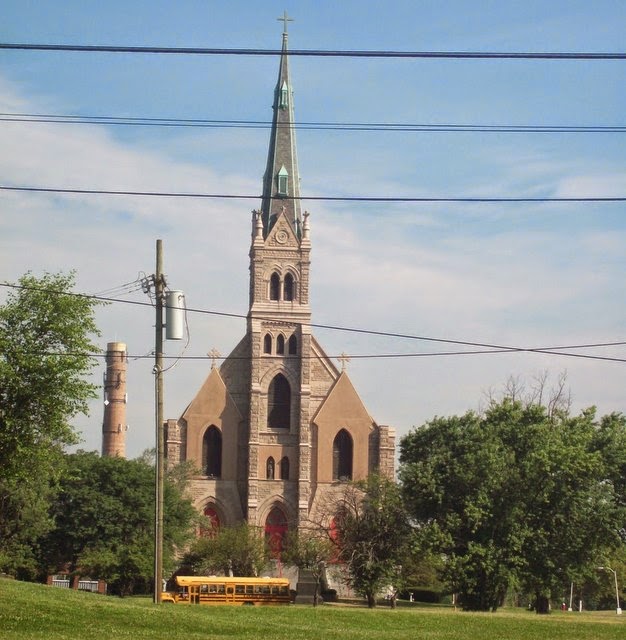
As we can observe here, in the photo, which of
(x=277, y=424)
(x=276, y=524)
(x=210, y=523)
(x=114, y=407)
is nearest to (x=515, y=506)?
(x=210, y=523)

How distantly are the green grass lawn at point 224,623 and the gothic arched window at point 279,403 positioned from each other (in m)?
46.7

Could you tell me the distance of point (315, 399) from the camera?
3118 inches

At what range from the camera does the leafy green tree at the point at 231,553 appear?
65250 millimetres

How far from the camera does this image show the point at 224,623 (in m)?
25.6

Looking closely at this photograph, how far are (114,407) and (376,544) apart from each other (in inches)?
1883

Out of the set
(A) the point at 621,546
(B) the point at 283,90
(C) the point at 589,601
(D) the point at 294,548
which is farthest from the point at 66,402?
(C) the point at 589,601

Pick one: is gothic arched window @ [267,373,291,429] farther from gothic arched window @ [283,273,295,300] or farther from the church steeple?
the church steeple

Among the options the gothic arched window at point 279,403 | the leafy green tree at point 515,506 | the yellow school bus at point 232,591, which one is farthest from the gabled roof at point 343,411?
the leafy green tree at point 515,506

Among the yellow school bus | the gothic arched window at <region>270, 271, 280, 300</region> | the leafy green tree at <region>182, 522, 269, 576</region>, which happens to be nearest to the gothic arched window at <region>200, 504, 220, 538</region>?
the leafy green tree at <region>182, 522, 269, 576</region>

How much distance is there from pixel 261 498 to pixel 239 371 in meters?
8.70

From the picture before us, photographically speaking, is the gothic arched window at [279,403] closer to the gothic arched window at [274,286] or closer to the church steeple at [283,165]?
the gothic arched window at [274,286]

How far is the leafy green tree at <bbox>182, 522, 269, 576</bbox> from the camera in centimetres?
6525

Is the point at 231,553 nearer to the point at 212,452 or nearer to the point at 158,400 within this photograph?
the point at 212,452

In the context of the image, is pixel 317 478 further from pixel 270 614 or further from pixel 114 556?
pixel 270 614
